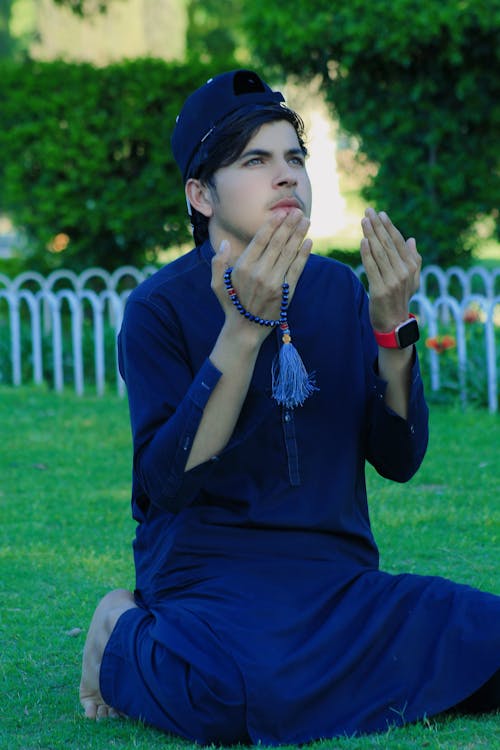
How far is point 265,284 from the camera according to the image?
310cm

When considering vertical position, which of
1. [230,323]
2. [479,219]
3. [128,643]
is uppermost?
[479,219]

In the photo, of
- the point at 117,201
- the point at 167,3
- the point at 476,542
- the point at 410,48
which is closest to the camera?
the point at 476,542

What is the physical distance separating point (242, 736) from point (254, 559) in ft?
1.54

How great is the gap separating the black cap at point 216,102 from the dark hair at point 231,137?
3 centimetres

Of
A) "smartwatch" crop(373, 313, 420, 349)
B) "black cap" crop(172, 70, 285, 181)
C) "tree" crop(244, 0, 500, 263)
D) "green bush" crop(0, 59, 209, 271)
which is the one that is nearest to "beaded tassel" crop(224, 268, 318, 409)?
"smartwatch" crop(373, 313, 420, 349)

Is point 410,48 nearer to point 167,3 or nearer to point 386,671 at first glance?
point 386,671

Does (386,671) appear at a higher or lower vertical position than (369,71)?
lower

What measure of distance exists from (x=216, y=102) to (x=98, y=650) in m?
1.54

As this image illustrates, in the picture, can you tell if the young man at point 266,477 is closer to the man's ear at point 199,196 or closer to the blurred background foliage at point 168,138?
the man's ear at point 199,196

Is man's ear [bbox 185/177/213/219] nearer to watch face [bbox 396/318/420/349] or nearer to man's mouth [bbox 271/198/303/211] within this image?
man's mouth [bbox 271/198/303/211]

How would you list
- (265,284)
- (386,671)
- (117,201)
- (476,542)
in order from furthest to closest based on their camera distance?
1. (117,201)
2. (476,542)
3. (386,671)
4. (265,284)

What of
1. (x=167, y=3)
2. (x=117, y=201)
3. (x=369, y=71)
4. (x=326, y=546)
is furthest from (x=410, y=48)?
(x=167, y=3)

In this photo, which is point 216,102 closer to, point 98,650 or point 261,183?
A: point 261,183

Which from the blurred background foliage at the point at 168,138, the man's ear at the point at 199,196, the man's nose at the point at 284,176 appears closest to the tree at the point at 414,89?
the blurred background foliage at the point at 168,138
